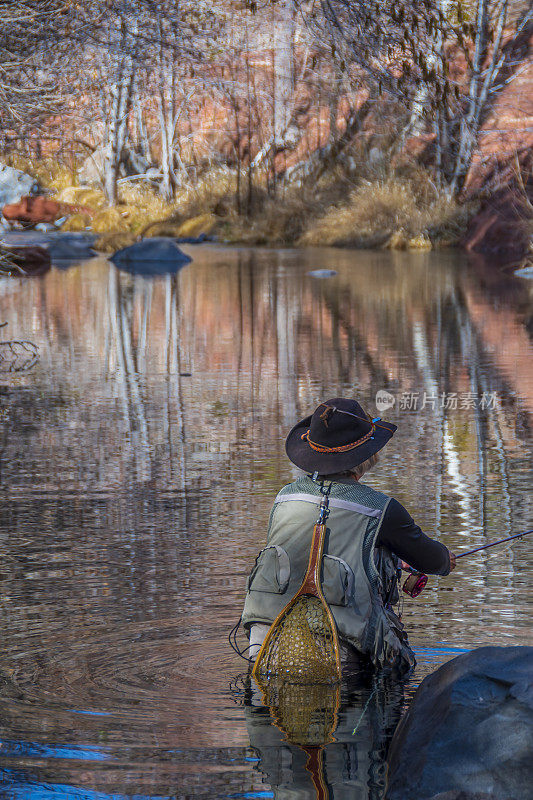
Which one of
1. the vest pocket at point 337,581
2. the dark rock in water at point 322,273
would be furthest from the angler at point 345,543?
the dark rock in water at point 322,273

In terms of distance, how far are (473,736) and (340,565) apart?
2.77 feet

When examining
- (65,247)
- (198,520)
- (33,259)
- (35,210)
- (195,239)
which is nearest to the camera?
(198,520)

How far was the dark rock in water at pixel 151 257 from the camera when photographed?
32.9 metres

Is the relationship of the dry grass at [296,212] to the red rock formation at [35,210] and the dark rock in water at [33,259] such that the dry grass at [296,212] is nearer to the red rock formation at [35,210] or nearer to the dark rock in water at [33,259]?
the red rock formation at [35,210]

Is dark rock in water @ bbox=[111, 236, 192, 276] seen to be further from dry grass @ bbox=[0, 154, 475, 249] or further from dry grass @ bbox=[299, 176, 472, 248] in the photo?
dry grass @ bbox=[299, 176, 472, 248]

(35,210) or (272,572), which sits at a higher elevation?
(272,572)

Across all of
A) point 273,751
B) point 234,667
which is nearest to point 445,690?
point 273,751

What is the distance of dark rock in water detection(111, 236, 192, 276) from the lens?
108ft

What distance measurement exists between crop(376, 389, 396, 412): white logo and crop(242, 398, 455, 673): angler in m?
6.34

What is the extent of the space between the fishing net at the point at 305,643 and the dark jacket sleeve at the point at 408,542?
0.33m

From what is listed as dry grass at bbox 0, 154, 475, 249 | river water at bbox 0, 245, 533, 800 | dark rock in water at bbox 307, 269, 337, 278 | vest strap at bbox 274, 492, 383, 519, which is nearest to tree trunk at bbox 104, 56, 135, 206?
dry grass at bbox 0, 154, 475, 249

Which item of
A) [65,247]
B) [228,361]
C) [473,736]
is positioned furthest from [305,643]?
[65,247]

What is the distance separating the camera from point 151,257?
33.9 metres

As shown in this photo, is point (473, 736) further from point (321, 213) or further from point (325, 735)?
point (321, 213)
